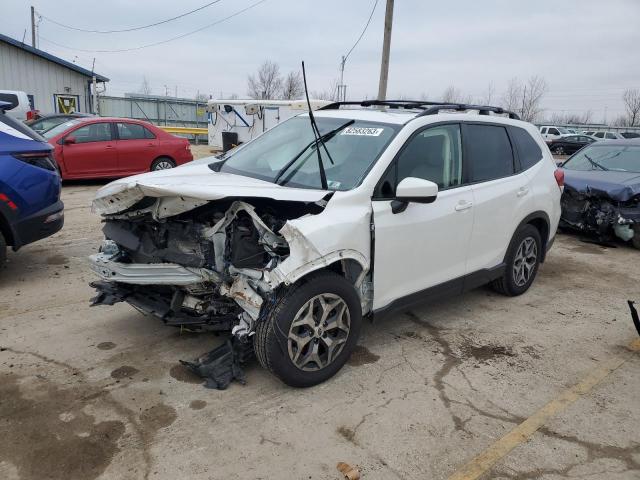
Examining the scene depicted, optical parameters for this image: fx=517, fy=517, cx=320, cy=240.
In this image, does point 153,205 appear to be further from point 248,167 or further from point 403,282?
point 403,282

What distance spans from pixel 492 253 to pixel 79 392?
360 centimetres

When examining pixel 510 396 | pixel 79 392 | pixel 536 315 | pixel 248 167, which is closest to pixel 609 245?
pixel 536 315

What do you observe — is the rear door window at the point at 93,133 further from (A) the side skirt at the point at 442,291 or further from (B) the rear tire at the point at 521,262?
(A) the side skirt at the point at 442,291

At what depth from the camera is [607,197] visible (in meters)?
7.73

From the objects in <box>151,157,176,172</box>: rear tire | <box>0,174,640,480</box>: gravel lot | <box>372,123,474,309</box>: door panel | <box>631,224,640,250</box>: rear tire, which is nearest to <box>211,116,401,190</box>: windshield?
<box>372,123,474,309</box>: door panel

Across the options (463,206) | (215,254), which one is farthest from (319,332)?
(463,206)

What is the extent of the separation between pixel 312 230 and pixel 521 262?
121 inches

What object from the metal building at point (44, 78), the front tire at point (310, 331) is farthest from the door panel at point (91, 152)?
the metal building at point (44, 78)

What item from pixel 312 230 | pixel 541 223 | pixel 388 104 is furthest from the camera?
pixel 541 223

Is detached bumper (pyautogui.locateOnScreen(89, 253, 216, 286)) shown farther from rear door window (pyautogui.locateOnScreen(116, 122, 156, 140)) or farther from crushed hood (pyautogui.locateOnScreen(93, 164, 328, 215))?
rear door window (pyautogui.locateOnScreen(116, 122, 156, 140))

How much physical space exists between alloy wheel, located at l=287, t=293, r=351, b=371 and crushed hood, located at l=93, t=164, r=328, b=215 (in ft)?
2.30

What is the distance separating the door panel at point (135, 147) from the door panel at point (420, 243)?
943 cm

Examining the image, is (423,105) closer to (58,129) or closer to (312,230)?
(312,230)

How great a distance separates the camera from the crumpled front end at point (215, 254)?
127 inches
